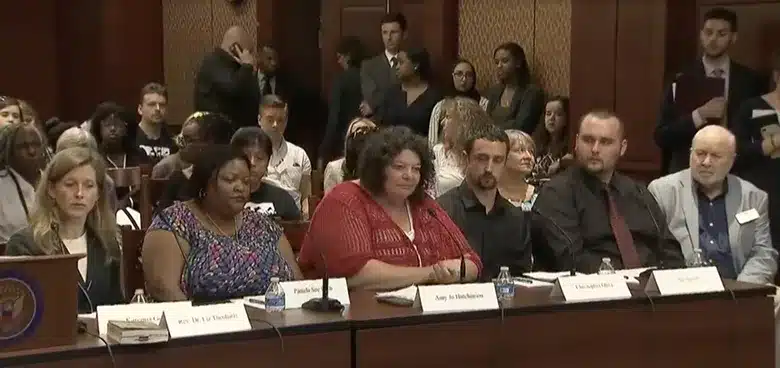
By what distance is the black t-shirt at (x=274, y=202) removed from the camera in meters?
4.97

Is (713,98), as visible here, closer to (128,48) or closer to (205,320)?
(205,320)

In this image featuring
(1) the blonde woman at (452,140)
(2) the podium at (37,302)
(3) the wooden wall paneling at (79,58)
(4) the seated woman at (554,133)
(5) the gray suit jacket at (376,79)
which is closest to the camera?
(2) the podium at (37,302)

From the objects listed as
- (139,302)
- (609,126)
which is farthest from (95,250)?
(609,126)

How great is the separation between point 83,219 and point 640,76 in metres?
4.12

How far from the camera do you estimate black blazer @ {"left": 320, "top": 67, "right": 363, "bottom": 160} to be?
8.21 m

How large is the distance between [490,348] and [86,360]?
1.08 meters

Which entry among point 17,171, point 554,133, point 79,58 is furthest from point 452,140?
point 79,58

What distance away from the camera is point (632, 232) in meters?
4.40

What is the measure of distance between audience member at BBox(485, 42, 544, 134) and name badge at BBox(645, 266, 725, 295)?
3.60 meters

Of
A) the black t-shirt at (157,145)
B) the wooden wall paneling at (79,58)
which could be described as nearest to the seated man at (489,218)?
the black t-shirt at (157,145)

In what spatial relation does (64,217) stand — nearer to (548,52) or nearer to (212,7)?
(548,52)

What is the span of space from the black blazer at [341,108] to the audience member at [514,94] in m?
1.01

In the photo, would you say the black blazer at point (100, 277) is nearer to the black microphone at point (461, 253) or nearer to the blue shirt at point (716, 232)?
the black microphone at point (461, 253)

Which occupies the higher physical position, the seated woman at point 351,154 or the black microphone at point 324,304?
the seated woman at point 351,154
